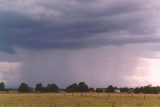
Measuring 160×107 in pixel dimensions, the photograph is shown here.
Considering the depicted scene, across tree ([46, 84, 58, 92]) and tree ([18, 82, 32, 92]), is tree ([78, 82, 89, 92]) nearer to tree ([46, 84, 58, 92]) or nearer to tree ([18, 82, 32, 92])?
tree ([46, 84, 58, 92])

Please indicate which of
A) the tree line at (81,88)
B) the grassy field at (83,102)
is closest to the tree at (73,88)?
the tree line at (81,88)

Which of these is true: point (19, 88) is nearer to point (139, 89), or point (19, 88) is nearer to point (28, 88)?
point (28, 88)

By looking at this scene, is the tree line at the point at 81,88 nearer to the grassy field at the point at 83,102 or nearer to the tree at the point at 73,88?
the tree at the point at 73,88

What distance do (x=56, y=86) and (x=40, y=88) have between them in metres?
10.2

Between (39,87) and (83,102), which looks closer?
(83,102)

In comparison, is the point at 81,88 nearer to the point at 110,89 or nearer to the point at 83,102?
the point at 110,89

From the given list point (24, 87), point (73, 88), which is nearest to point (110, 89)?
point (73, 88)

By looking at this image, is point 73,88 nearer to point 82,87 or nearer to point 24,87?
point 82,87

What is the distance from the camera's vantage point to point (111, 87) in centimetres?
17025

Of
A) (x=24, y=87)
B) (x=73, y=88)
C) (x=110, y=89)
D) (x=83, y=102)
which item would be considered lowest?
(x=83, y=102)

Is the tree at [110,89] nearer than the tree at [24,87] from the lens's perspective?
Yes

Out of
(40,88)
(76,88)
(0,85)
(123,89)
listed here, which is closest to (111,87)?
(123,89)

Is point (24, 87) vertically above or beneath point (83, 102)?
above

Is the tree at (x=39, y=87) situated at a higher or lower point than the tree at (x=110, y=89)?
higher
